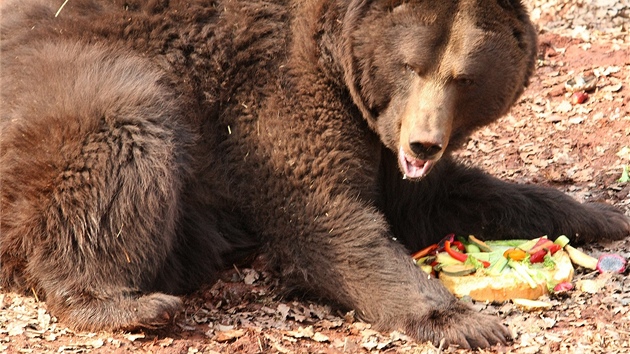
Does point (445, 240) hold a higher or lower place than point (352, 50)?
lower

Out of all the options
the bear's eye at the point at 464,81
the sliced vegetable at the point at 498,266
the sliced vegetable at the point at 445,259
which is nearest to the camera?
the bear's eye at the point at 464,81

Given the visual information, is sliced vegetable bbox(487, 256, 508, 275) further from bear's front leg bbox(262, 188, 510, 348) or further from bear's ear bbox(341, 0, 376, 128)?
bear's ear bbox(341, 0, 376, 128)

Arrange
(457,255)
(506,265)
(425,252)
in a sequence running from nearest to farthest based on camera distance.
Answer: (506,265) → (457,255) → (425,252)

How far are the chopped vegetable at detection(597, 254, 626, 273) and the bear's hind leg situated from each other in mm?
2786

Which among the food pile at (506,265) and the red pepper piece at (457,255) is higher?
the red pepper piece at (457,255)

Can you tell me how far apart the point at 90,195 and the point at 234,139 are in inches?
41.0

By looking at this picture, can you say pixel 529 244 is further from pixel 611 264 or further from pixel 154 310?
pixel 154 310

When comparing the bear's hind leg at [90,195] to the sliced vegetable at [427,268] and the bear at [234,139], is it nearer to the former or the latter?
the bear at [234,139]

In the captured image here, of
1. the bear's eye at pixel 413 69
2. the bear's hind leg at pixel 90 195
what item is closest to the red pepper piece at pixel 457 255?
the bear's eye at pixel 413 69

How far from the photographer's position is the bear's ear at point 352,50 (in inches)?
208

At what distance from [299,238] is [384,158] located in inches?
34.2

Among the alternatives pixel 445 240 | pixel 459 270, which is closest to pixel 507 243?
pixel 445 240

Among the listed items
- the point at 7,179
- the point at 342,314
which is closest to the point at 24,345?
the point at 7,179

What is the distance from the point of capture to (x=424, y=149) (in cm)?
509
